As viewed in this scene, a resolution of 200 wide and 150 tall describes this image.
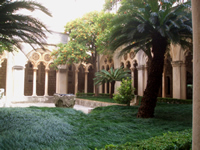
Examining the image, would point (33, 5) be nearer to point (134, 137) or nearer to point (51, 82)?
point (134, 137)

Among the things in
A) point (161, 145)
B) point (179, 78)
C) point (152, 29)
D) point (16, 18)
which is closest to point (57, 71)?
point (179, 78)

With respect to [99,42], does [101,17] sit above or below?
above

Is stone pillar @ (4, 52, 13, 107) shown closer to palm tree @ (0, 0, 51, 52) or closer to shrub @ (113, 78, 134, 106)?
shrub @ (113, 78, 134, 106)

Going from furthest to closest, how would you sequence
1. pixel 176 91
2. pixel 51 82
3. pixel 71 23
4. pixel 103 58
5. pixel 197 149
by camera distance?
1. pixel 51 82
2. pixel 103 58
3. pixel 71 23
4. pixel 176 91
5. pixel 197 149

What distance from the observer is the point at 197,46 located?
1.66 meters

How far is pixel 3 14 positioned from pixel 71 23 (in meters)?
11.6

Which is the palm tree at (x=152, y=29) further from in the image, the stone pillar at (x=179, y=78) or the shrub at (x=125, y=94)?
the stone pillar at (x=179, y=78)

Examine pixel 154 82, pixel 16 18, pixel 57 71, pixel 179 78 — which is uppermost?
pixel 16 18

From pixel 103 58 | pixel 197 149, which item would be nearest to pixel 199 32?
pixel 197 149

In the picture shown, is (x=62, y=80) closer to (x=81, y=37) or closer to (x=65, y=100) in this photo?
(x=81, y=37)

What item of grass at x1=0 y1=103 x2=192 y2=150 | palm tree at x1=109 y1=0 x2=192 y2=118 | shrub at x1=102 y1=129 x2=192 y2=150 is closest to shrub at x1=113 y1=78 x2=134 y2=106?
palm tree at x1=109 y1=0 x2=192 y2=118

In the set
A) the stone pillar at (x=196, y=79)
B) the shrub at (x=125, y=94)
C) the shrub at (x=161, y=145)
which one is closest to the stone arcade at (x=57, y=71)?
the shrub at (x=125, y=94)

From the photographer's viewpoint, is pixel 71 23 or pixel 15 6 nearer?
pixel 15 6

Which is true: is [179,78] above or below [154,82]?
above
